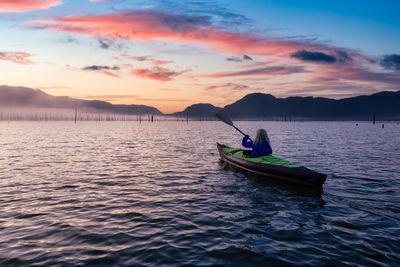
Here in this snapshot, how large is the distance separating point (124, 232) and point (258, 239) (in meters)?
3.65

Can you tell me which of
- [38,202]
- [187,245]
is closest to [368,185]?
[187,245]

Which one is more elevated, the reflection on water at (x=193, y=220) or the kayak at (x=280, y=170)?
the kayak at (x=280, y=170)

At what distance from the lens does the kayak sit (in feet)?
37.9

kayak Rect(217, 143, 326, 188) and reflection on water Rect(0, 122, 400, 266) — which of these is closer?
reflection on water Rect(0, 122, 400, 266)

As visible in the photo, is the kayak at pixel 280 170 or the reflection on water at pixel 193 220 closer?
the reflection on water at pixel 193 220

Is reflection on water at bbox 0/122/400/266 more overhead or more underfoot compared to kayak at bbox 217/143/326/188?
more underfoot

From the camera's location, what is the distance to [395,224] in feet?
26.2

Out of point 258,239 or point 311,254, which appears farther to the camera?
point 258,239

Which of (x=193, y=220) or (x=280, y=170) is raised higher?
(x=280, y=170)

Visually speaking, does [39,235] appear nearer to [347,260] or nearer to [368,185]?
[347,260]

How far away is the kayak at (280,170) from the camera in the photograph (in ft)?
37.9

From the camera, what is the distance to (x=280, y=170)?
12.9 meters

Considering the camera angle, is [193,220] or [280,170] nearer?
[193,220]

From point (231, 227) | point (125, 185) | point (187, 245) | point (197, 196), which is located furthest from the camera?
point (125, 185)
